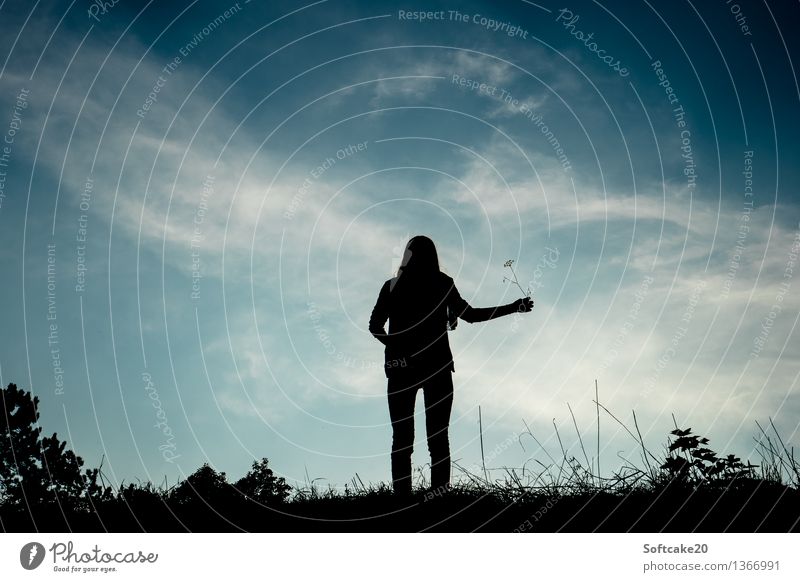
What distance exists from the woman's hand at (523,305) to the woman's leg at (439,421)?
4.21 feet

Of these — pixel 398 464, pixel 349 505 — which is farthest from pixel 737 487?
pixel 349 505

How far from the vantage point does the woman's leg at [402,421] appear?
8297 mm

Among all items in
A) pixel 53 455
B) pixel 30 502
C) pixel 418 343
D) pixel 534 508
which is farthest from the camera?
pixel 53 455

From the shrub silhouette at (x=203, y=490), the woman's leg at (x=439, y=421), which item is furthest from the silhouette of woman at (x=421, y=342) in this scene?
the shrub silhouette at (x=203, y=490)

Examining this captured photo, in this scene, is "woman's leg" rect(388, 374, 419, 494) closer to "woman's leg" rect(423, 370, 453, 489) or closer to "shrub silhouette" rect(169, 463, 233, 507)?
"woman's leg" rect(423, 370, 453, 489)

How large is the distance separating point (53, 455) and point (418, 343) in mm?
17213

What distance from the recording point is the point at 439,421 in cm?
830

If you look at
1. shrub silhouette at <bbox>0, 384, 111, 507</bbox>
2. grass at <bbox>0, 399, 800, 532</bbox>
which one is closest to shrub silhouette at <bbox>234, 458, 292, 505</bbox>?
grass at <bbox>0, 399, 800, 532</bbox>

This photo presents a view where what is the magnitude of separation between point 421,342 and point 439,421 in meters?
1.05

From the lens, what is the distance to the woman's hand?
28.9 feet

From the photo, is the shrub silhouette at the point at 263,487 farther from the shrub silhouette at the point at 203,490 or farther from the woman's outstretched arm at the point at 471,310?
the woman's outstretched arm at the point at 471,310

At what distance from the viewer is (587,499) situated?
734cm

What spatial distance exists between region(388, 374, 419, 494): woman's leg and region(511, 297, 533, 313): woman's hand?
1.73 m

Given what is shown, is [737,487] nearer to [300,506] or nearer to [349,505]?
[349,505]
